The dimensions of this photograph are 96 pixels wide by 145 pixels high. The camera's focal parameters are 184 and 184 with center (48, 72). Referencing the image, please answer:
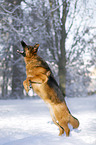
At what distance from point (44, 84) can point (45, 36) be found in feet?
39.2

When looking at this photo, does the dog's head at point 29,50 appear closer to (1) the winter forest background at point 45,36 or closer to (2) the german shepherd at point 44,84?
(2) the german shepherd at point 44,84

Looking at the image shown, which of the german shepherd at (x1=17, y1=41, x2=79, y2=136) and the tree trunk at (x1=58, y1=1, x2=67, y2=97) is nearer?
the german shepherd at (x1=17, y1=41, x2=79, y2=136)

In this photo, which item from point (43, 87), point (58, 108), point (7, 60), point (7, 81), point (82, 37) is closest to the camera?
point (43, 87)

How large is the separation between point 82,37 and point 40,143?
13.2 meters

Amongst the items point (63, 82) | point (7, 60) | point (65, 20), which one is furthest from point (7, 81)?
point (65, 20)

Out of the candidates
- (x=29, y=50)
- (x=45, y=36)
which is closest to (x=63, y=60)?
(x=45, y=36)

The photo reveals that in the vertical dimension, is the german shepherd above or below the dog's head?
below

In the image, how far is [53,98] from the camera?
3.41 metres

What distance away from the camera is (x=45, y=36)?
48.6 feet

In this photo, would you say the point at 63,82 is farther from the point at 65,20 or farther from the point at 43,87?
the point at 43,87

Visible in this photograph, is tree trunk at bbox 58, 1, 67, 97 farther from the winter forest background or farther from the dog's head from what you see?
the dog's head

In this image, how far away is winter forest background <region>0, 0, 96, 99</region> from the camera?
14.7m

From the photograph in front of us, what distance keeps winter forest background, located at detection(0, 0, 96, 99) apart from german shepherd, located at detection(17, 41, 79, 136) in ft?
34.4

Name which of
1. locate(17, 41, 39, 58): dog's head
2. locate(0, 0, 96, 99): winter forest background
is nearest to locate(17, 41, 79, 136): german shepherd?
locate(17, 41, 39, 58): dog's head
